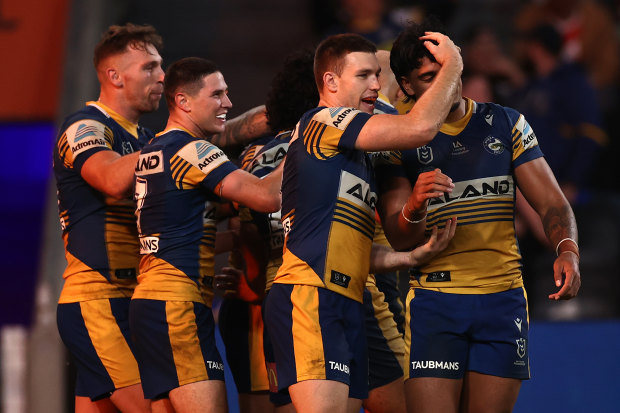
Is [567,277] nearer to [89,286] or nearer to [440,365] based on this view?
[440,365]

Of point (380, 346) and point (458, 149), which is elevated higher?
point (458, 149)

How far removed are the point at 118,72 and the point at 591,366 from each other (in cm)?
395

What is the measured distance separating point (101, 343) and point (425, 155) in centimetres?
199

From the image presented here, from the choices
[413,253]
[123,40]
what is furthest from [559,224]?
[123,40]

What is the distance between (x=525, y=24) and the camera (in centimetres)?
1015

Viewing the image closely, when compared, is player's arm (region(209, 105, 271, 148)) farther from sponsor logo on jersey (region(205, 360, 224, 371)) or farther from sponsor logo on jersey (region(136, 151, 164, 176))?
sponsor logo on jersey (region(205, 360, 224, 371))

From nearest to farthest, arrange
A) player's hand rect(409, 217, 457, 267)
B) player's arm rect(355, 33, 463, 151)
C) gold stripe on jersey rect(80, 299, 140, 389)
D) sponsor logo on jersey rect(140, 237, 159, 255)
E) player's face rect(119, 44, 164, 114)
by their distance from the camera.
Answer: player's arm rect(355, 33, 463, 151) < player's hand rect(409, 217, 457, 267) < sponsor logo on jersey rect(140, 237, 159, 255) < gold stripe on jersey rect(80, 299, 140, 389) < player's face rect(119, 44, 164, 114)

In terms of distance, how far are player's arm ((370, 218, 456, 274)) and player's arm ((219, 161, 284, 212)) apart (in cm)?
52

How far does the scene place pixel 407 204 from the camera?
404 cm

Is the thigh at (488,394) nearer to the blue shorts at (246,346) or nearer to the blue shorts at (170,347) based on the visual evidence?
the blue shorts at (170,347)

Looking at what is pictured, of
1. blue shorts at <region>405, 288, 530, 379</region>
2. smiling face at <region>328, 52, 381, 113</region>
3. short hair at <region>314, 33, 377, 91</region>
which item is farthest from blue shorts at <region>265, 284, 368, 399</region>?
short hair at <region>314, 33, 377, 91</region>

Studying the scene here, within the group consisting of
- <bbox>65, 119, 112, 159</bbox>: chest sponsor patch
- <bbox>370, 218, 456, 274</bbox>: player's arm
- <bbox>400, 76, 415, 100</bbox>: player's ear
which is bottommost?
<bbox>370, 218, 456, 274</bbox>: player's arm

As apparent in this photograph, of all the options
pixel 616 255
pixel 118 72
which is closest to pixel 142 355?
pixel 118 72

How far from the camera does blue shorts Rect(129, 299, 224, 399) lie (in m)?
4.32
